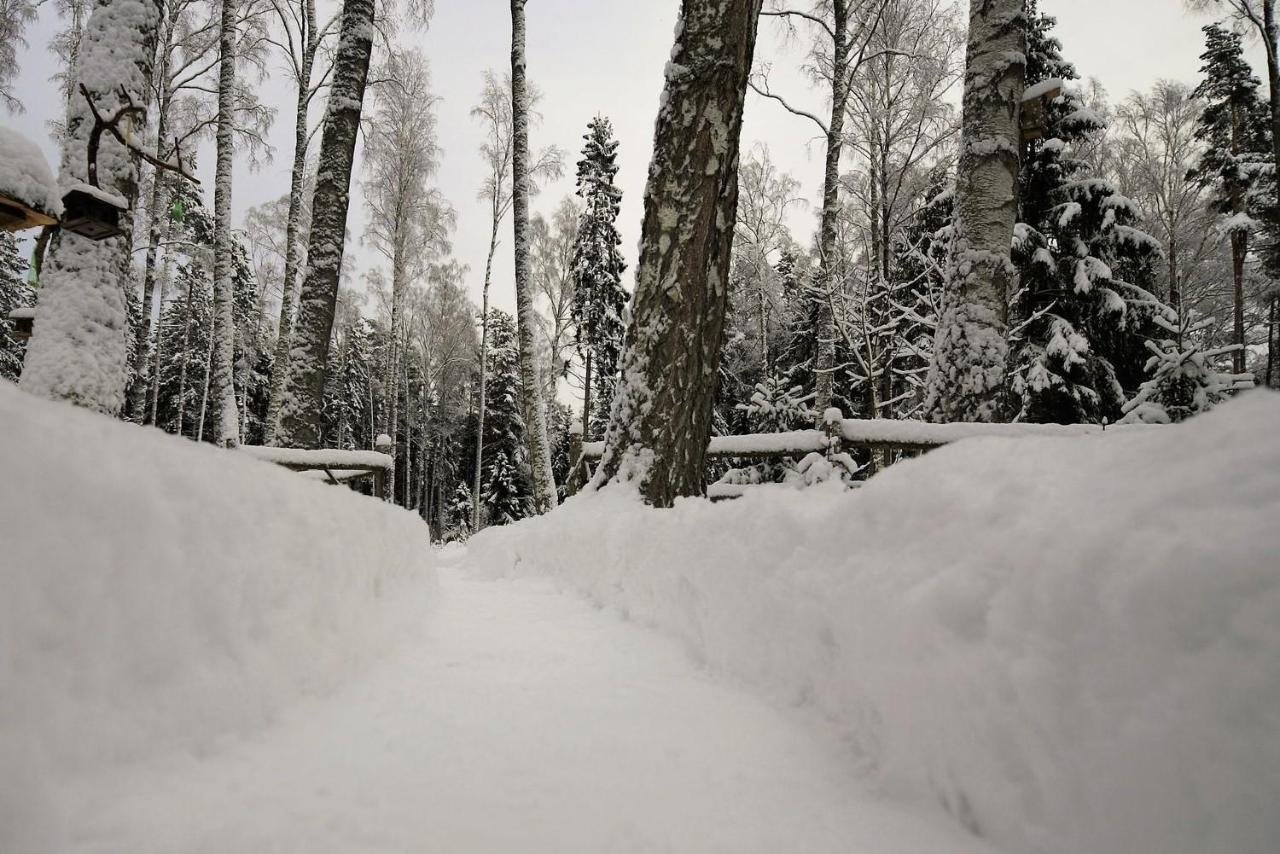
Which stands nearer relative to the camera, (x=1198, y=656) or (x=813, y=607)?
(x=1198, y=656)

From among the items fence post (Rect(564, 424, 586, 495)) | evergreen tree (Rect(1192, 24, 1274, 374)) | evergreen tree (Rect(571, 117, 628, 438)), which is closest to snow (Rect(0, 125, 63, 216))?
fence post (Rect(564, 424, 586, 495))

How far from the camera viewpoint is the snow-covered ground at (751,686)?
58 cm

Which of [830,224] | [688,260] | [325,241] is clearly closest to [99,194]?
[325,241]

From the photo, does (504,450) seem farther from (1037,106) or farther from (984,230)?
(1037,106)

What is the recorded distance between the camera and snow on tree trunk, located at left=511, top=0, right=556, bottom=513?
8.76 m

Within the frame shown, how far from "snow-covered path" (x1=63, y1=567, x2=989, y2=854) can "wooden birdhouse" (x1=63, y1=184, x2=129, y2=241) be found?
3245 millimetres

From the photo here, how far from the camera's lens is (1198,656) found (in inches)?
21.4

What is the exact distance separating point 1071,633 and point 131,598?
1.21 meters

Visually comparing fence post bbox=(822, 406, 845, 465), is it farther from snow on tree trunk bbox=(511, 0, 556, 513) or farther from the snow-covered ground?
snow on tree trunk bbox=(511, 0, 556, 513)

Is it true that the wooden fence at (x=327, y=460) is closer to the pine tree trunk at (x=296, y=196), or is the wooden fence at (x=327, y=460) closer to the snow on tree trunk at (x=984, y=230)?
the snow on tree trunk at (x=984, y=230)

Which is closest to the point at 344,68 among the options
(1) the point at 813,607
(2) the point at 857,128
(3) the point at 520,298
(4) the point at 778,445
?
(3) the point at 520,298

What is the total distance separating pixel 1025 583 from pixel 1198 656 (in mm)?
216

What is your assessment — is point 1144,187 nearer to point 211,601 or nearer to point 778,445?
point 778,445

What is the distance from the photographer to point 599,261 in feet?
62.6
